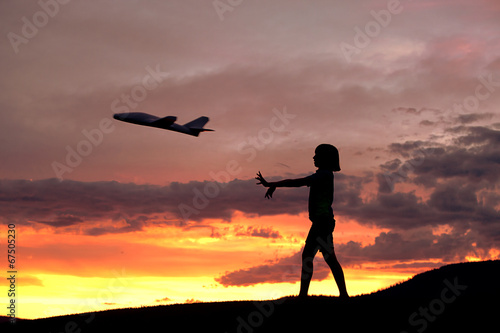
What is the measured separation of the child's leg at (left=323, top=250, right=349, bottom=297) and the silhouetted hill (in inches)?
15.9

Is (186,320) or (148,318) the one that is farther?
(148,318)

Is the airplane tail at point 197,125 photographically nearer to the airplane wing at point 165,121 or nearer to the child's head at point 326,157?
the airplane wing at point 165,121

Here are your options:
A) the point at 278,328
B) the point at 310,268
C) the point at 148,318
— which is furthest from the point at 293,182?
the point at 148,318

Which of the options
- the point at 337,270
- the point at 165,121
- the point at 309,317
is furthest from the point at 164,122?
the point at 309,317

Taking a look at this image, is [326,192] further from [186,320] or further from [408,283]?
[408,283]

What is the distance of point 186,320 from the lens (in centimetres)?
1377

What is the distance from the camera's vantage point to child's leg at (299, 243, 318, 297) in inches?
465

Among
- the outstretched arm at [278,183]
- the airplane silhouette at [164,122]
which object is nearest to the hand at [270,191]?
the outstretched arm at [278,183]

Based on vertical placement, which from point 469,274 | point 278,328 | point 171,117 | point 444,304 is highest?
point 171,117

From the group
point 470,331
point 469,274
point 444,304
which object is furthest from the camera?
point 469,274

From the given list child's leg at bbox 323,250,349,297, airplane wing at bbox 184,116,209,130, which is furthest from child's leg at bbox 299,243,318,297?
airplane wing at bbox 184,116,209,130

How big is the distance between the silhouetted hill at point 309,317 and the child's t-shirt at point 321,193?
2330 millimetres

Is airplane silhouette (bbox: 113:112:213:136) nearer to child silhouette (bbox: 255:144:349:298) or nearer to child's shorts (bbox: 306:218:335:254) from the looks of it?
child silhouette (bbox: 255:144:349:298)

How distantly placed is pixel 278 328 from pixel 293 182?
3.41 m
